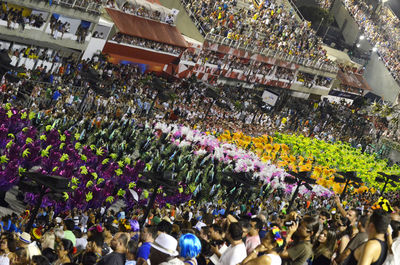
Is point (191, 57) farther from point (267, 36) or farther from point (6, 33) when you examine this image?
point (6, 33)

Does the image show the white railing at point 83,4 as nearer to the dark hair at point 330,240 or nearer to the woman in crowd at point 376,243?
the dark hair at point 330,240

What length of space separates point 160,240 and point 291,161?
24009 mm

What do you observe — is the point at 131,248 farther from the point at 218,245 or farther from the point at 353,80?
the point at 353,80

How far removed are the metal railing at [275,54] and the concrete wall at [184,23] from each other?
31.2 inches

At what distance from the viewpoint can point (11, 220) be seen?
11.7 metres

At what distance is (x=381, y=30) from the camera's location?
75.7 metres

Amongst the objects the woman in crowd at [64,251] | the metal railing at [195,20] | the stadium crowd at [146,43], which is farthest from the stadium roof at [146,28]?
the woman in crowd at [64,251]

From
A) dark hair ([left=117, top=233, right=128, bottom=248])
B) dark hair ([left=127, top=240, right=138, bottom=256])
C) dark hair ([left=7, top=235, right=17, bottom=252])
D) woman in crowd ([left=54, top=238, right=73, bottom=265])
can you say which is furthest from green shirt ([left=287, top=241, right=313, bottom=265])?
dark hair ([left=7, top=235, right=17, bottom=252])

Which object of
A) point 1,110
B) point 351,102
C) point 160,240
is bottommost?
point 351,102

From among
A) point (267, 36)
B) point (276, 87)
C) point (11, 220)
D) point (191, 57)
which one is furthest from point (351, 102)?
point (11, 220)

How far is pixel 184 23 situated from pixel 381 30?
40.4 metres

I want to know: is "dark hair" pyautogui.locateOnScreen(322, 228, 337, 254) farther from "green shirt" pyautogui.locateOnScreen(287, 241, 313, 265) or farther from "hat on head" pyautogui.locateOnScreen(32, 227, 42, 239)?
"hat on head" pyautogui.locateOnScreen(32, 227, 42, 239)

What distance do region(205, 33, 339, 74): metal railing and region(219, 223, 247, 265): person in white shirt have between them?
34.0m

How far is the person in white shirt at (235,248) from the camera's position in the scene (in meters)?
8.01
